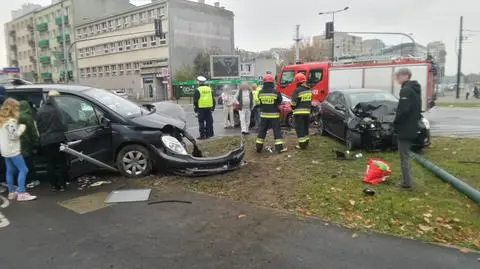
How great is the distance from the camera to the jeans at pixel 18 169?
21.5 feet

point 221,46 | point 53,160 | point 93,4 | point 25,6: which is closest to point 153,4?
point 221,46

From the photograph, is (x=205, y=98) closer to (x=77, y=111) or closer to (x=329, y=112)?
(x=329, y=112)

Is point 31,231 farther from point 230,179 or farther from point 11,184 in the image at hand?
point 230,179

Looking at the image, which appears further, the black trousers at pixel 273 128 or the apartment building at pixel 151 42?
the apartment building at pixel 151 42

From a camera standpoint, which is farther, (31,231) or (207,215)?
(207,215)

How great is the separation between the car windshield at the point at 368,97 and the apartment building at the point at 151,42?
39.4m

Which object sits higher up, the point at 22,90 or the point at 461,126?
the point at 22,90

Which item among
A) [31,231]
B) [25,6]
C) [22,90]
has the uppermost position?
[25,6]

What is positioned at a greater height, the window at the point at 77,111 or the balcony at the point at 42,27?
the balcony at the point at 42,27

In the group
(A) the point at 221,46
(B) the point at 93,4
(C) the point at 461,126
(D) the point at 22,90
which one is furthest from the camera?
(B) the point at 93,4

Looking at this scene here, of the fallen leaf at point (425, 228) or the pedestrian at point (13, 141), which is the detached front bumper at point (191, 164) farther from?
the fallen leaf at point (425, 228)

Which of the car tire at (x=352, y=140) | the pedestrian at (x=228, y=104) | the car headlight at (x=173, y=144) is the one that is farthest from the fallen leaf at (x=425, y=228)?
the pedestrian at (x=228, y=104)

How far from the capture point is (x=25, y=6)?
340ft

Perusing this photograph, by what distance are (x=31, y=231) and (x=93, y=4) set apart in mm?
73238
